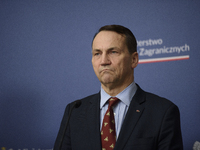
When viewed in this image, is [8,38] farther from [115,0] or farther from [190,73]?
[190,73]

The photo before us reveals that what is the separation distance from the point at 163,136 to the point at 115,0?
1.72 metres

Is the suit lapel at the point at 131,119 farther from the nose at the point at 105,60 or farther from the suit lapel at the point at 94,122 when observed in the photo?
the nose at the point at 105,60

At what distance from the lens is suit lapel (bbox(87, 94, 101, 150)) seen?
50.2 inches

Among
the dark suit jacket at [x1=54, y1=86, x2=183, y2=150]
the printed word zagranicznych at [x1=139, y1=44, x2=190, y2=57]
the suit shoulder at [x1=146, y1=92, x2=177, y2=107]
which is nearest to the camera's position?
the dark suit jacket at [x1=54, y1=86, x2=183, y2=150]

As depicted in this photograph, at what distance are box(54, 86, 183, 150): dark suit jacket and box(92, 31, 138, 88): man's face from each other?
16 cm

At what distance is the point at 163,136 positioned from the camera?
1.21m

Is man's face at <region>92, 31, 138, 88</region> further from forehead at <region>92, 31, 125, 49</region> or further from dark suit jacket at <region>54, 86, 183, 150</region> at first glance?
dark suit jacket at <region>54, 86, 183, 150</region>

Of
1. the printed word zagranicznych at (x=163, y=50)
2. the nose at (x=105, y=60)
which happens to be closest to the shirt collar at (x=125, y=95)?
the nose at (x=105, y=60)

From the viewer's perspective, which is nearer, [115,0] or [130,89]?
[130,89]

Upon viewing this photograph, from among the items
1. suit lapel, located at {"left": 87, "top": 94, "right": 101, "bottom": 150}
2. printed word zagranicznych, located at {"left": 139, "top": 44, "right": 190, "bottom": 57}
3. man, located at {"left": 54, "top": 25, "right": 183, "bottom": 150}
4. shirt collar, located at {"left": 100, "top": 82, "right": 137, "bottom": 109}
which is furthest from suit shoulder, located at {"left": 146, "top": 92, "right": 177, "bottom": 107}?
printed word zagranicznych, located at {"left": 139, "top": 44, "right": 190, "bottom": 57}

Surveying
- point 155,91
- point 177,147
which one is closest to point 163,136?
point 177,147

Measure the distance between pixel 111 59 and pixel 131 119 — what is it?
1.23 ft

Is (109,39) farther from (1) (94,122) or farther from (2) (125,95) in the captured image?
(1) (94,122)

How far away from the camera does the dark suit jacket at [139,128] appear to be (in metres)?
1.21
